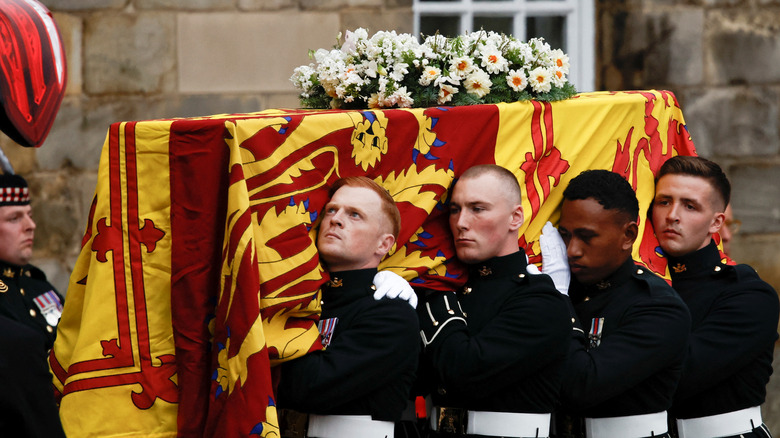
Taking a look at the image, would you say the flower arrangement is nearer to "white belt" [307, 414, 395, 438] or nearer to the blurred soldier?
"white belt" [307, 414, 395, 438]

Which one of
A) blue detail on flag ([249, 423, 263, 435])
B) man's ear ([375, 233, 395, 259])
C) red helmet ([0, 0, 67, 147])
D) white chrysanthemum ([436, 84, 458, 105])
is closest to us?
red helmet ([0, 0, 67, 147])

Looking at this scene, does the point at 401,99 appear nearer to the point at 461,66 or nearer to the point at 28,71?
the point at 461,66

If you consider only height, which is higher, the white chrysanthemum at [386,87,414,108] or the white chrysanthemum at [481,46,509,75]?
the white chrysanthemum at [481,46,509,75]

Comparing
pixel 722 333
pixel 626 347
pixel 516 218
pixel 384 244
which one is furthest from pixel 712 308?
pixel 384 244

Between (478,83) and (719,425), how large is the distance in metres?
1.60

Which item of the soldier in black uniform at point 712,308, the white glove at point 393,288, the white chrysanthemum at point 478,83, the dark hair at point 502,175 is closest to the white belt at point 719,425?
the soldier in black uniform at point 712,308

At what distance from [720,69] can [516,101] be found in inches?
118

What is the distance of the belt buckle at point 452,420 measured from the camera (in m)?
3.97

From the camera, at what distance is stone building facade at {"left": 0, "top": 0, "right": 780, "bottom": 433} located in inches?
250

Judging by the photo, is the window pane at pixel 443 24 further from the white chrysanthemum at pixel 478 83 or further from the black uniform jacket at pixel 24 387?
the black uniform jacket at pixel 24 387

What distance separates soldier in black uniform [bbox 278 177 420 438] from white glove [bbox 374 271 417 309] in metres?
0.02

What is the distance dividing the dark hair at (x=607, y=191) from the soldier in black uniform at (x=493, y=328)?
27 cm

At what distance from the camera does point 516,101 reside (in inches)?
170

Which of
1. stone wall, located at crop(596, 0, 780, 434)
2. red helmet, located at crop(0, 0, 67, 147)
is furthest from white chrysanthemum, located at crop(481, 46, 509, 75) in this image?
stone wall, located at crop(596, 0, 780, 434)
